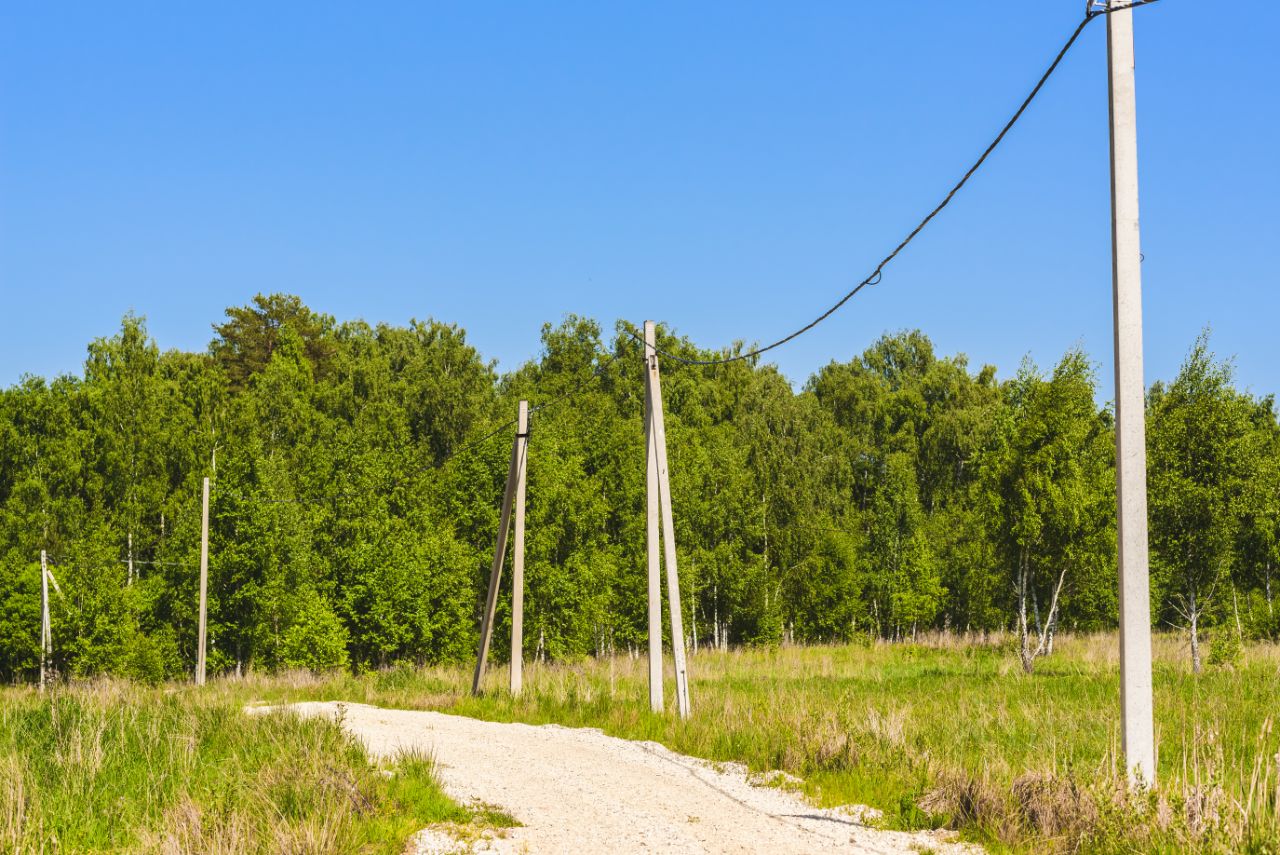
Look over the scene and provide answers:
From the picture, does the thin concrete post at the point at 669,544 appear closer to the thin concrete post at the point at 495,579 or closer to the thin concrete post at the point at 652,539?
the thin concrete post at the point at 652,539

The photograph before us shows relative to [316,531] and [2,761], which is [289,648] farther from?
[2,761]

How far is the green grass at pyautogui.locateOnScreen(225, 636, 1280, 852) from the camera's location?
6.77 metres

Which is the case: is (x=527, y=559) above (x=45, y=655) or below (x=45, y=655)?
Answer: above

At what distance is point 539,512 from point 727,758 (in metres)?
25.1

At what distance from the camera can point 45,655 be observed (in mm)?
33188

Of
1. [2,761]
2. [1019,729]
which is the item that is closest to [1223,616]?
[1019,729]

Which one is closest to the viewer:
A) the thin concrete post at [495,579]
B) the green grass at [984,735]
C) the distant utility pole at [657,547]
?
the green grass at [984,735]

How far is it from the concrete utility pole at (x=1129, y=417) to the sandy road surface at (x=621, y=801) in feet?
5.24

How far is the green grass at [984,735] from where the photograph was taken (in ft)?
22.2

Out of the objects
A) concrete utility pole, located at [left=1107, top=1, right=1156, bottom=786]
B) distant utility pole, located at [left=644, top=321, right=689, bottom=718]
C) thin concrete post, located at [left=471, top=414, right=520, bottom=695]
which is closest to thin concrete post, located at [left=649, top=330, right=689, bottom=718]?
distant utility pole, located at [left=644, top=321, right=689, bottom=718]

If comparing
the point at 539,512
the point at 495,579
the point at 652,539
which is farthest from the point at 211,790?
the point at 539,512

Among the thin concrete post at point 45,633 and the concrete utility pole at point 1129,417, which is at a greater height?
the concrete utility pole at point 1129,417

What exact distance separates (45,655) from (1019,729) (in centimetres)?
3087

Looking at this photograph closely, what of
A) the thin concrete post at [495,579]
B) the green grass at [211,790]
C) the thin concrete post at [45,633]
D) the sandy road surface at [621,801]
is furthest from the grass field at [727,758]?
the thin concrete post at [45,633]
